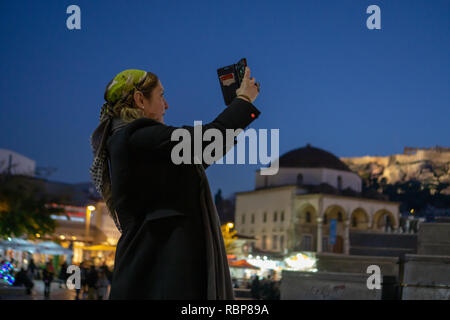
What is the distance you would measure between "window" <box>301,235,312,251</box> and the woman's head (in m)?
74.4

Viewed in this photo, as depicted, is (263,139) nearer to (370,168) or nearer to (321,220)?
(321,220)

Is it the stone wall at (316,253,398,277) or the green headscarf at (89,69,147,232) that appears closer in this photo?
the green headscarf at (89,69,147,232)

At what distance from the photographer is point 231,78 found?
8.18ft

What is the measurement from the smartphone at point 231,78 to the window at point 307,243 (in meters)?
74.3

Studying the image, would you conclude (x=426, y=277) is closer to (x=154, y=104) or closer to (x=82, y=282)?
(x=154, y=104)

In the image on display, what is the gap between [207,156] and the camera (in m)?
2.22

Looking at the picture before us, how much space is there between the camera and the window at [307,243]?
249 feet

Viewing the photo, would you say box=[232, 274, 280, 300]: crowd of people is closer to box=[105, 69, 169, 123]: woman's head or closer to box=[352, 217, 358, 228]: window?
box=[105, 69, 169, 123]: woman's head

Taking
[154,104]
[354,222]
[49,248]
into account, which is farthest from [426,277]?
[354,222]

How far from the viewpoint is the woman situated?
7.06 ft

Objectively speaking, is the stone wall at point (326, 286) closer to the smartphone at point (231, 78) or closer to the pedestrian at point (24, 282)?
the smartphone at point (231, 78)

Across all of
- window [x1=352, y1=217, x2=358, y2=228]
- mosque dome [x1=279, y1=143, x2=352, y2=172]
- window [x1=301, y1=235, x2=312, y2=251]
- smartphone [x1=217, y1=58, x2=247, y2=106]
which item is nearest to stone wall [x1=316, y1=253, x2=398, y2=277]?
smartphone [x1=217, y1=58, x2=247, y2=106]

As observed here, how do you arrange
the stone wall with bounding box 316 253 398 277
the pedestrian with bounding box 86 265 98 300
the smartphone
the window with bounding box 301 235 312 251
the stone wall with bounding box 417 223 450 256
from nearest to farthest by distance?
the smartphone → the stone wall with bounding box 417 223 450 256 → the stone wall with bounding box 316 253 398 277 → the pedestrian with bounding box 86 265 98 300 → the window with bounding box 301 235 312 251

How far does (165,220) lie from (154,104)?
0.49 meters
